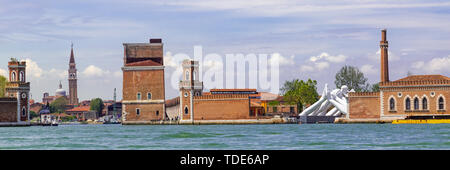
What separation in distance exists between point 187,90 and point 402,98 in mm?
21932

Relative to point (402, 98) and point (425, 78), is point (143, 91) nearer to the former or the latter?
point (402, 98)

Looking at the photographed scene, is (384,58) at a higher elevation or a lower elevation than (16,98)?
higher

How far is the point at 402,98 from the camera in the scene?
217 feet

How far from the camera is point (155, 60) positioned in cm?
8025

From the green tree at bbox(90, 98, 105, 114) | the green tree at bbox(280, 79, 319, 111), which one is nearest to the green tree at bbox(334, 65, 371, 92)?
the green tree at bbox(280, 79, 319, 111)

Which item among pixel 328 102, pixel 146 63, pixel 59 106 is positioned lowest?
pixel 59 106

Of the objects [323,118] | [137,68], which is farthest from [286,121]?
[137,68]

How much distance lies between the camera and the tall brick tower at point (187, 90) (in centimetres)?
7525

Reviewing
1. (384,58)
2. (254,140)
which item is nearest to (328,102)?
(384,58)

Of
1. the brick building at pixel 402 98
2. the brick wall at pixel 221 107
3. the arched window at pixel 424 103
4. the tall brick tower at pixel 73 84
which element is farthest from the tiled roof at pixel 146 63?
the tall brick tower at pixel 73 84

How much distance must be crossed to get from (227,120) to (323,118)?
9525 millimetres

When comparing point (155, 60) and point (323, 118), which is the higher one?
point (155, 60)

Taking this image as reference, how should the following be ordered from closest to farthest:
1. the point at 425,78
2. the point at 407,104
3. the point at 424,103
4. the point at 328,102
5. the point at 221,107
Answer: the point at 424,103 < the point at 407,104 < the point at 425,78 < the point at 328,102 < the point at 221,107
